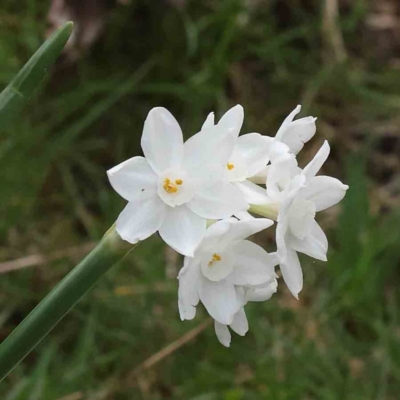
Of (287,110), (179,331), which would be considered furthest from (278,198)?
(287,110)

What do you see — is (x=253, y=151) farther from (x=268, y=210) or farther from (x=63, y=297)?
(x=63, y=297)

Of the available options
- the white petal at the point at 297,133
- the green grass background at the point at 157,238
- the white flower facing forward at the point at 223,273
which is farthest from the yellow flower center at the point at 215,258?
the green grass background at the point at 157,238

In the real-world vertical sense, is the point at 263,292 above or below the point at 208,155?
below

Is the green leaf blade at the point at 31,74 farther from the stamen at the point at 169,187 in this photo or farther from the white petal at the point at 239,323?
the white petal at the point at 239,323

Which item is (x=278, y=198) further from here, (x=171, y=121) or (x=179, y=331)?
(x=179, y=331)

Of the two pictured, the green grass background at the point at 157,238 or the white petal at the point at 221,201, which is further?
the green grass background at the point at 157,238

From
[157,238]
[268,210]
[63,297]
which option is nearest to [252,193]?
[268,210]

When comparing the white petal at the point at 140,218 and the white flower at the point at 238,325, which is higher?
the white petal at the point at 140,218
